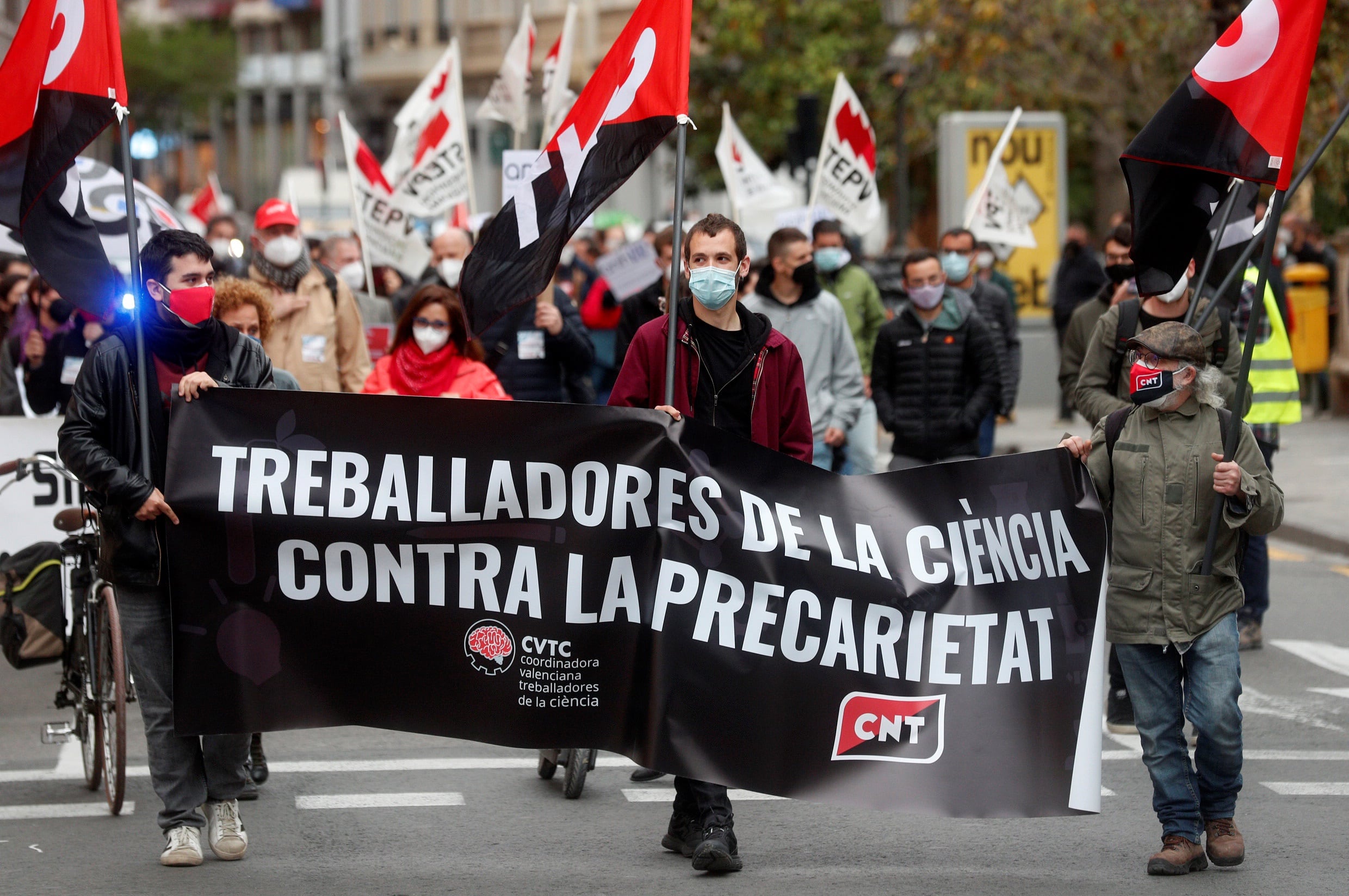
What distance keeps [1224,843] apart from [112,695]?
3.70 metres

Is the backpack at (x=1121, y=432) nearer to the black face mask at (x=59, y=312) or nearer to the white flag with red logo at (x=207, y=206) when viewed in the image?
the black face mask at (x=59, y=312)

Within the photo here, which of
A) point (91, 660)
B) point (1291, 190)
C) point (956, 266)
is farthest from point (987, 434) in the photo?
point (91, 660)

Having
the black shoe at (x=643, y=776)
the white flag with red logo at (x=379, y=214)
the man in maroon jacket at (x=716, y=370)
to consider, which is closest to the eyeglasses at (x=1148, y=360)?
the man in maroon jacket at (x=716, y=370)

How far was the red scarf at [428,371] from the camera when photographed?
7.94 m

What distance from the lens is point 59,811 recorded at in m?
6.88

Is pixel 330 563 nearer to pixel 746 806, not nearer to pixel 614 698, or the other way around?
pixel 614 698

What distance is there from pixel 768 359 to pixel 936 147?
98.7 feet

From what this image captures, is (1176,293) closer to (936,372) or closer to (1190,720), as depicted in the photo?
(1190,720)

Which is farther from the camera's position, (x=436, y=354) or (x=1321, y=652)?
(x=1321, y=652)

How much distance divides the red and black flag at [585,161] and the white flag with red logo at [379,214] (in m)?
8.79

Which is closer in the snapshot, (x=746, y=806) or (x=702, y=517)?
(x=702, y=517)

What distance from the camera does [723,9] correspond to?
3259cm

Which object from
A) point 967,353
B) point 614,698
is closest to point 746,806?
point 614,698

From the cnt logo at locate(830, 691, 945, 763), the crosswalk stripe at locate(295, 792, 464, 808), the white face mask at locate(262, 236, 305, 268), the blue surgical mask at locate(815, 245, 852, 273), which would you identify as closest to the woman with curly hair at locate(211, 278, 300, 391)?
the crosswalk stripe at locate(295, 792, 464, 808)
